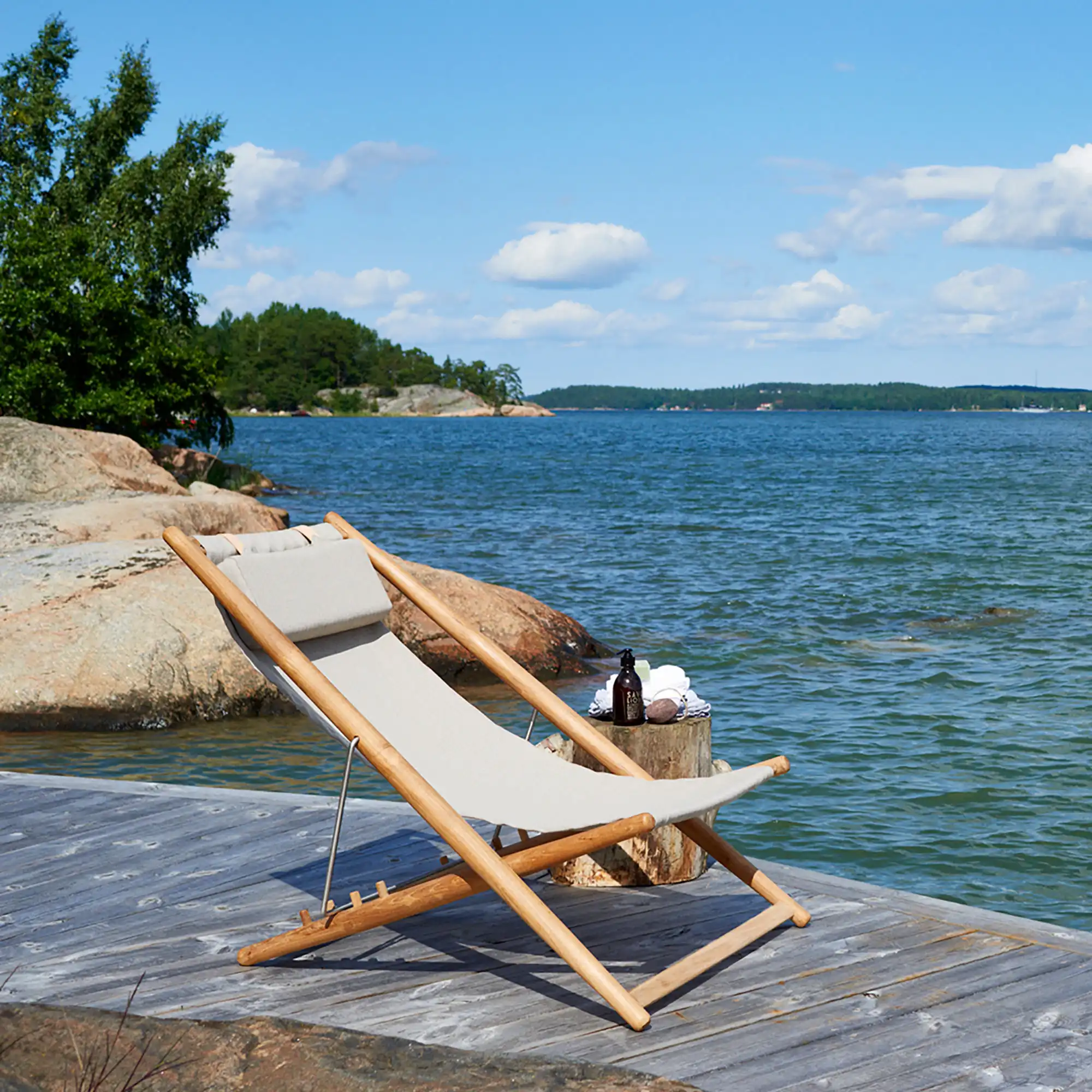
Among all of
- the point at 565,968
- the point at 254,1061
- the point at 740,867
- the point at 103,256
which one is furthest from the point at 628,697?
the point at 103,256

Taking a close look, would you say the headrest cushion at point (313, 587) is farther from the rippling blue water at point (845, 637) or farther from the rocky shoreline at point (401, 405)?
the rocky shoreline at point (401, 405)

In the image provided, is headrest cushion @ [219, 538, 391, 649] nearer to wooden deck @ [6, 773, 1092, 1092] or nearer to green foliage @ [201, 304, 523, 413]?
wooden deck @ [6, 773, 1092, 1092]

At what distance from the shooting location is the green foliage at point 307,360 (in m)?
116

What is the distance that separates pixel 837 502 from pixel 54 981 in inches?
1058

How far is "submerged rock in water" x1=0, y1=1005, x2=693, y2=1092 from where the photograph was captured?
263cm

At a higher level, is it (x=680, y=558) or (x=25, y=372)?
(x=25, y=372)

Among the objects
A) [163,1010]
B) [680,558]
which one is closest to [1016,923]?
[163,1010]

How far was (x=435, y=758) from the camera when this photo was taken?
3.79 metres

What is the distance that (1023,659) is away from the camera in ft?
35.5

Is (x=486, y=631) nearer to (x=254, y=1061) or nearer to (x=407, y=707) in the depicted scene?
(x=407, y=707)

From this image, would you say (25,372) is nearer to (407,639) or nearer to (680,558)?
(680,558)

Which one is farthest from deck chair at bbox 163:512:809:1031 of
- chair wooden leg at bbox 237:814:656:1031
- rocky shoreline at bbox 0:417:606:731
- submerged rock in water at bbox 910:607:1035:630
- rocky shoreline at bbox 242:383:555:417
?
rocky shoreline at bbox 242:383:555:417

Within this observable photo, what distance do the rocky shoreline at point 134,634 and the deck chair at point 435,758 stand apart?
12.9ft

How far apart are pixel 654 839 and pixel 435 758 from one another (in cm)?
78
